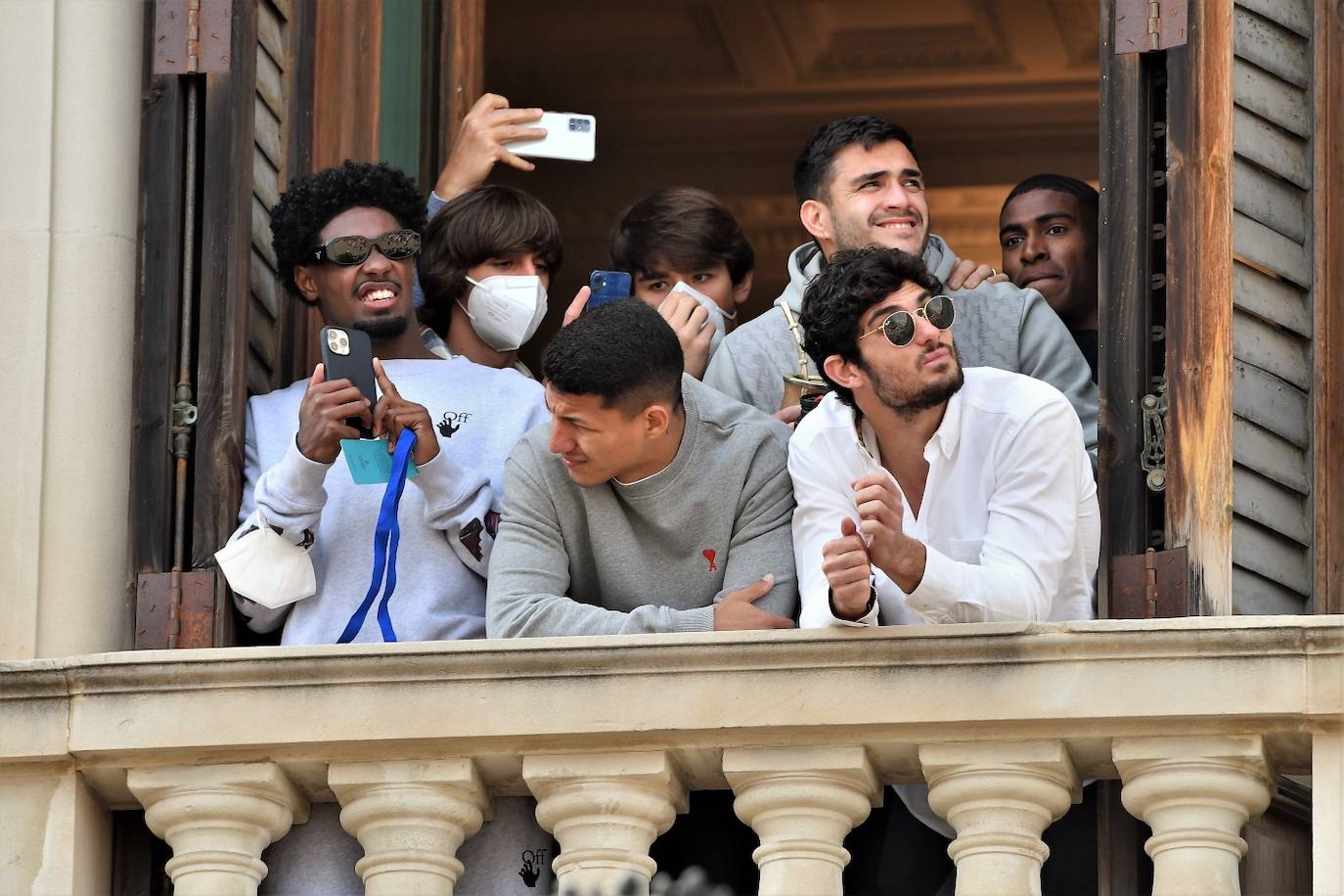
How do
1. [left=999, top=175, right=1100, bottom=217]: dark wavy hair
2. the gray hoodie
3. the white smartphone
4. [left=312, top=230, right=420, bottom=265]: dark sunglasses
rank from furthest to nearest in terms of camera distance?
[left=999, top=175, right=1100, bottom=217]: dark wavy hair → the white smartphone → [left=312, top=230, right=420, bottom=265]: dark sunglasses → the gray hoodie

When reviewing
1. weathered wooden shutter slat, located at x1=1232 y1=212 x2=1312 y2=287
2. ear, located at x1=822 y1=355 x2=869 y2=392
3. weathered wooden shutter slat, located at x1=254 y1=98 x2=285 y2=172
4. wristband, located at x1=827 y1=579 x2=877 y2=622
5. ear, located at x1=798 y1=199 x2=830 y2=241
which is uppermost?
weathered wooden shutter slat, located at x1=254 y1=98 x2=285 y2=172

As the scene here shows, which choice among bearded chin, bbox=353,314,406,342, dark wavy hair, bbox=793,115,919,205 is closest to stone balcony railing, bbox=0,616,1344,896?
bearded chin, bbox=353,314,406,342

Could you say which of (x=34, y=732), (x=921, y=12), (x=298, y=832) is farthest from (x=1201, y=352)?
(x=921, y=12)

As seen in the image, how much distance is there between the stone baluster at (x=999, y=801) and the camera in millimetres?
4988

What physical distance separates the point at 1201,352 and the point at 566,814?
1356 millimetres

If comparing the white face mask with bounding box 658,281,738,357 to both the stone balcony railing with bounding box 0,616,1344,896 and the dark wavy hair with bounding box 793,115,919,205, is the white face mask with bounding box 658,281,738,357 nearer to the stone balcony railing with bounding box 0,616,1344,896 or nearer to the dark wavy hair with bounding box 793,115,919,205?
the dark wavy hair with bounding box 793,115,919,205

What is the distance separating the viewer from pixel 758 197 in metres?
10.1

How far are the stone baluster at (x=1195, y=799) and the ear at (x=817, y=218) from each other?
5.17ft

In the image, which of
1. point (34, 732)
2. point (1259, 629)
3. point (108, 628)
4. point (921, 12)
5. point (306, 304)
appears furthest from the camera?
point (921, 12)

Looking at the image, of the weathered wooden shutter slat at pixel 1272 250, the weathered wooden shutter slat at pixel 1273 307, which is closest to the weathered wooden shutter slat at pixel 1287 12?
the weathered wooden shutter slat at pixel 1273 307

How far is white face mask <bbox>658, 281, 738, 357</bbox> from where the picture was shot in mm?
6223

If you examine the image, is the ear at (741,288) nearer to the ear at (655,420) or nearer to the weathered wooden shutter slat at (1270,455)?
the ear at (655,420)

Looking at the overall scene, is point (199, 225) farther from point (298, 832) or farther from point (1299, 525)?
point (1299, 525)

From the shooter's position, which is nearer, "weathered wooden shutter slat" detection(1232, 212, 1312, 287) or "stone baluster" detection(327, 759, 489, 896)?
"stone baluster" detection(327, 759, 489, 896)
